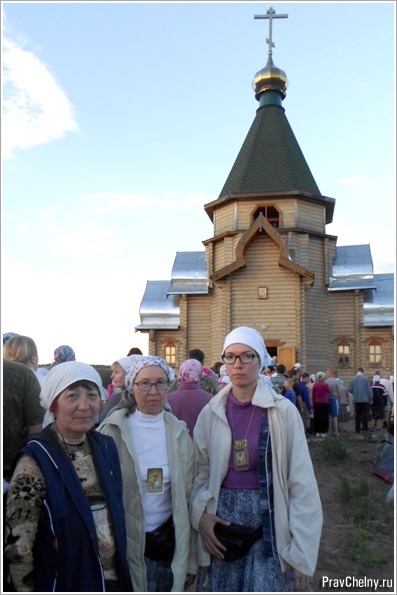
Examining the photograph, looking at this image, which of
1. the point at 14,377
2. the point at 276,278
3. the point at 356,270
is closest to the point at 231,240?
the point at 276,278

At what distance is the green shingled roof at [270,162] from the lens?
20516 mm

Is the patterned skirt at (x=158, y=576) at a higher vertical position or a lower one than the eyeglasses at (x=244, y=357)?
lower

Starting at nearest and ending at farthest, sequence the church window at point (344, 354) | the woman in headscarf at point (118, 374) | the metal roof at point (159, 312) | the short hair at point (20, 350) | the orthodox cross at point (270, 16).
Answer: the short hair at point (20, 350), the woman in headscarf at point (118, 374), the church window at point (344, 354), the metal roof at point (159, 312), the orthodox cross at point (270, 16)

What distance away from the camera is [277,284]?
18250 millimetres

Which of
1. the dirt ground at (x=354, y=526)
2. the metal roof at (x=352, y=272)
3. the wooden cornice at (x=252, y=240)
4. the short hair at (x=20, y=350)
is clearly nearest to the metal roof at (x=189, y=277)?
the wooden cornice at (x=252, y=240)

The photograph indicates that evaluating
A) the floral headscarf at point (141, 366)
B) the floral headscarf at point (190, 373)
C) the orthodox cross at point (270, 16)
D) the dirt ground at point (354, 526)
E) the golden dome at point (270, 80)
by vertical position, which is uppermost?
the orthodox cross at point (270, 16)

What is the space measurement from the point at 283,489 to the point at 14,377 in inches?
71.6

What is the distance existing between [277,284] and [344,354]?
13.6ft

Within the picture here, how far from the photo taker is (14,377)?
323 centimetres

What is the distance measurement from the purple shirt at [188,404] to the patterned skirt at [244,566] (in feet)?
4.25

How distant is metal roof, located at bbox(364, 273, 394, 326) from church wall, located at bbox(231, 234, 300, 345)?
348cm

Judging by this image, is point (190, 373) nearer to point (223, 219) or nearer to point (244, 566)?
point (244, 566)

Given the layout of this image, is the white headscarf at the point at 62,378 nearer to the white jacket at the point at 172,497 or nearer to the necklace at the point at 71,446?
the necklace at the point at 71,446

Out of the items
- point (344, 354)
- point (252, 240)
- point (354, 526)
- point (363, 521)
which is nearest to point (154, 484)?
point (354, 526)
